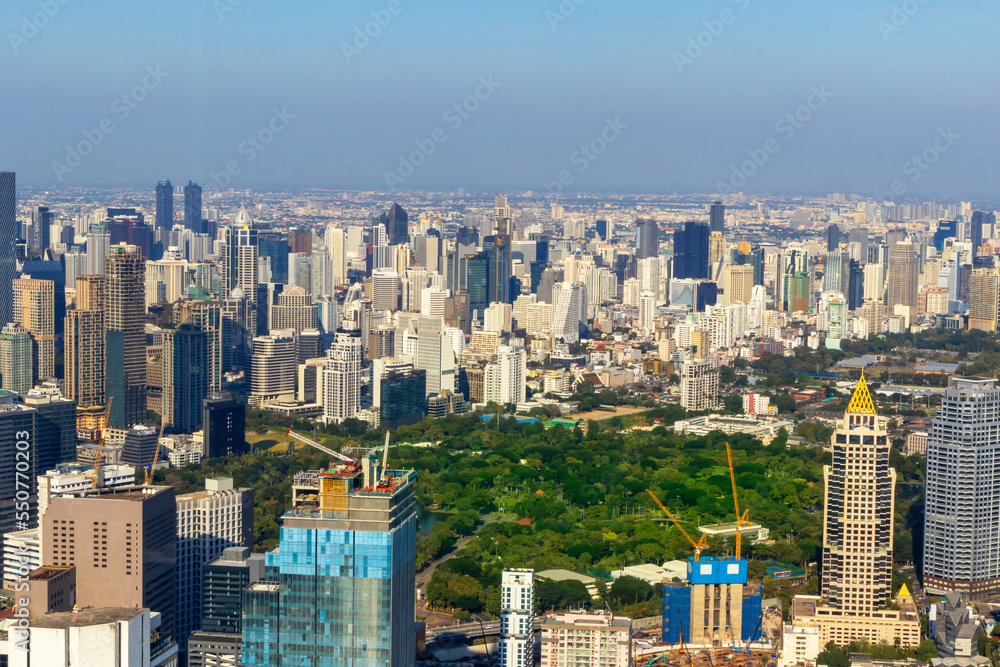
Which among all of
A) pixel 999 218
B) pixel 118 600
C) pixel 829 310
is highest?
pixel 999 218

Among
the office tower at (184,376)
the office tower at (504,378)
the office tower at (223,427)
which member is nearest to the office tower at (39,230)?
the office tower at (184,376)

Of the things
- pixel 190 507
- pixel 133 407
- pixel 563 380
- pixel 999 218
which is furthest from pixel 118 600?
pixel 999 218

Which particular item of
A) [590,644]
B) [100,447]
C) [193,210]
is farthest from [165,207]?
[590,644]

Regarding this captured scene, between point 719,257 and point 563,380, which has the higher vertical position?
point 719,257

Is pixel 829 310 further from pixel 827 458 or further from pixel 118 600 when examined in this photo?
pixel 118 600

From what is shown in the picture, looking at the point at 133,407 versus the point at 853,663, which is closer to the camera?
the point at 853,663

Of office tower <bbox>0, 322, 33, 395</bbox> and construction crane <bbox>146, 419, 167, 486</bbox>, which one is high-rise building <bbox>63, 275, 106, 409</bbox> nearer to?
office tower <bbox>0, 322, 33, 395</bbox>

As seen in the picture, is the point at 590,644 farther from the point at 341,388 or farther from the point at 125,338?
the point at 341,388

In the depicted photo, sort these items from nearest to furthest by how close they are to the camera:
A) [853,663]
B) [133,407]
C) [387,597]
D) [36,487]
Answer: [387,597] → [853,663] → [36,487] → [133,407]
